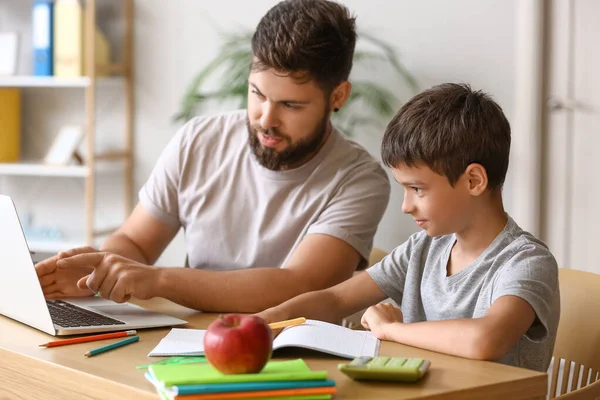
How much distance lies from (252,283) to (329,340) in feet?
1.41

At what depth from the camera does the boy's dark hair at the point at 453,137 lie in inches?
56.2

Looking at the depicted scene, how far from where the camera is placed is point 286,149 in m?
1.89

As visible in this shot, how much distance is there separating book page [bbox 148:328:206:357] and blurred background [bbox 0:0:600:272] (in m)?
1.78

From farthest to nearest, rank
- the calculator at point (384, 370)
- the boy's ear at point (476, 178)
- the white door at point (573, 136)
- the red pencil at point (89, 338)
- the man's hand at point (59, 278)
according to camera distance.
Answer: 1. the white door at point (573, 136)
2. the man's hand at point (59, 278)
3. the boy's ear at point (476, 178)
4. the red pencil at point (89, 338)
5. the calculator at point (384, 370)

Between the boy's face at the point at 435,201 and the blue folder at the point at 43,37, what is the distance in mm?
2484

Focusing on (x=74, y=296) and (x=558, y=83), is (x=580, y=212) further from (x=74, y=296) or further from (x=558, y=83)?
(x=74, y=296)

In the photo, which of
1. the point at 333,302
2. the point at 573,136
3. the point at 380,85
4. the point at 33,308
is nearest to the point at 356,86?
Result: the point at 380,85

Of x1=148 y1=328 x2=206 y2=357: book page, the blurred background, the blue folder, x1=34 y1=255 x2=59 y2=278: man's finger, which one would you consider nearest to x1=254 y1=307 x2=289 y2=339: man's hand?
x1=148 y1=328 x2=206 y2=357: book page

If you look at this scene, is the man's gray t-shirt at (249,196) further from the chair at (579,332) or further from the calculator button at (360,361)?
the calculator button at (360,361)

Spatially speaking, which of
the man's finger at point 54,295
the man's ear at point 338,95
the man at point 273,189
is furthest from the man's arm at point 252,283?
the man's ear at point 338,95

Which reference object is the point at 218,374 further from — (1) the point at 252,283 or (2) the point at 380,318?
(1) the point at 252,283

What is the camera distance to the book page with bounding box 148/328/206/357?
4.00 feet

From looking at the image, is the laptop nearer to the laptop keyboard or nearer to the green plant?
the laptop keyboard

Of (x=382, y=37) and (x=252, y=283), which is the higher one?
(x=382, y=37)
